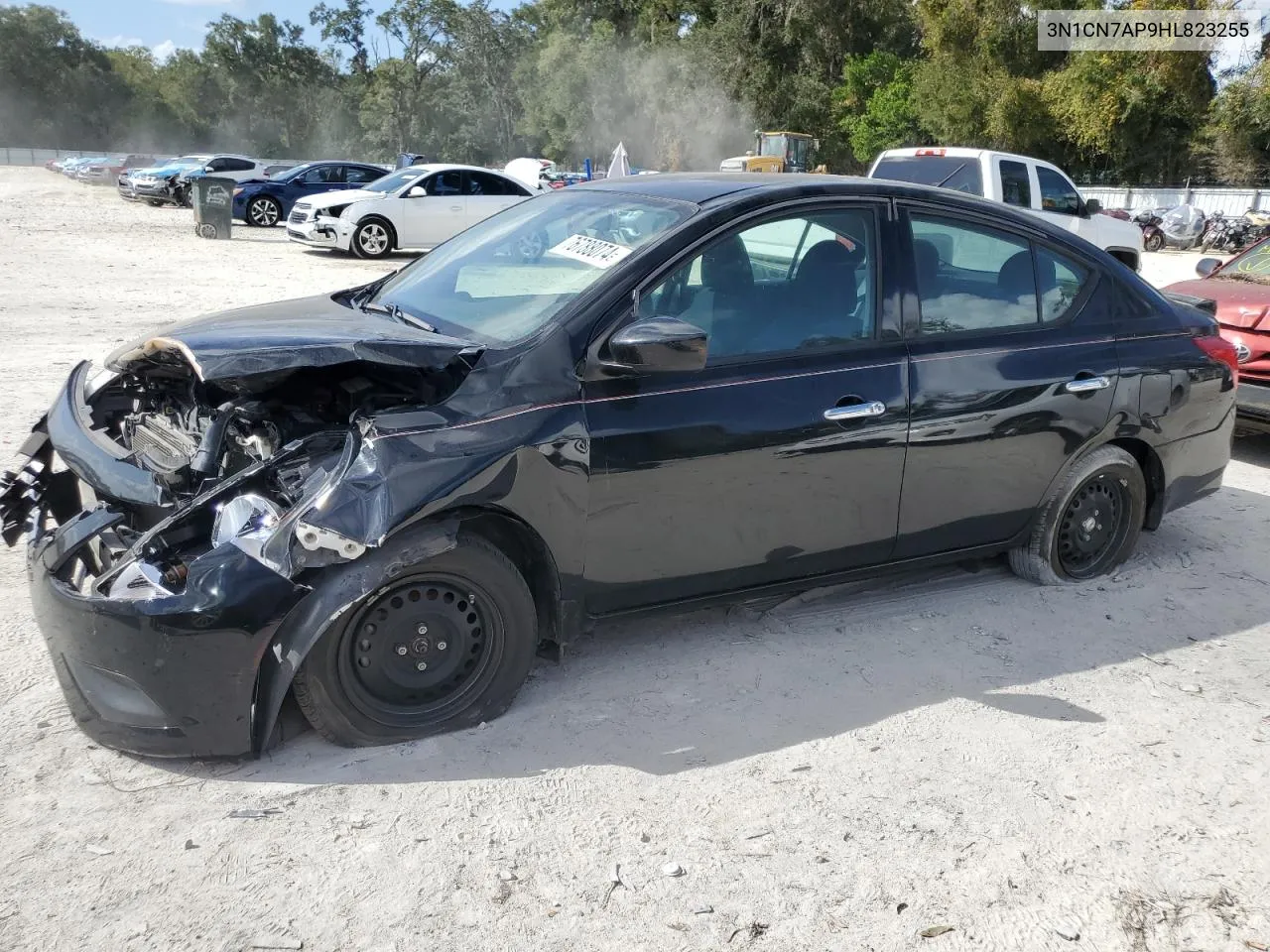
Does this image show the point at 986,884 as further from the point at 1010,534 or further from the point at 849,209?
the point at 849,209

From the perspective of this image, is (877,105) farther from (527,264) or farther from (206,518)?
(206,518)

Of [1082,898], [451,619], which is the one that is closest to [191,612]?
[451,619]

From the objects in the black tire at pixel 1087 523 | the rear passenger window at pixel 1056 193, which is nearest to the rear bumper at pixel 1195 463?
the black tire at pixel 1087 523

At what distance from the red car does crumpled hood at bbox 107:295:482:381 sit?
5284 mm

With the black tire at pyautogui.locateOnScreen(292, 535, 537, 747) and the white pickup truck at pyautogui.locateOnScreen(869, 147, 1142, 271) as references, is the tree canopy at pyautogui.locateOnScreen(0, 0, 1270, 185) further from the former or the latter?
the black tire at pyautogui.locateOnScreen(292, 535, 537, 747)

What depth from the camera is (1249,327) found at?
23.0 feet

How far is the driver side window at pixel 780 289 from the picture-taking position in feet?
12.1

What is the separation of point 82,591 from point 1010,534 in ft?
11.6

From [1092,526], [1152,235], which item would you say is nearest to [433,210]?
[1092,526]

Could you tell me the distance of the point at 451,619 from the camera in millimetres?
3326

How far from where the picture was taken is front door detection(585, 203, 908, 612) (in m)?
3.51

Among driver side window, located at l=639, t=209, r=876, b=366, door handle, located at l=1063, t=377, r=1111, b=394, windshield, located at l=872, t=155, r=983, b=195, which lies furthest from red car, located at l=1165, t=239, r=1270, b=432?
windshield, located at l=872, t=155, r=983, b=195

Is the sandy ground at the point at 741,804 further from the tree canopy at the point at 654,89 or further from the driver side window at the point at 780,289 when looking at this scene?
the tree canopy at the point at 654,89

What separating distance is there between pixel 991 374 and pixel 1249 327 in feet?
12.9
